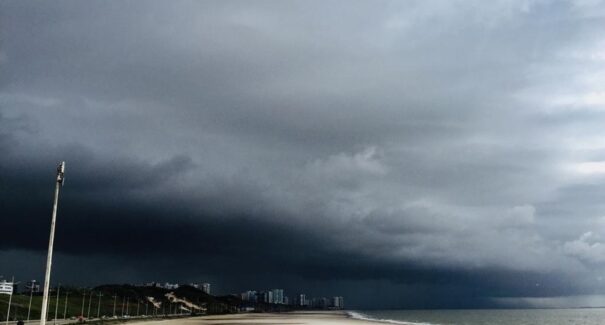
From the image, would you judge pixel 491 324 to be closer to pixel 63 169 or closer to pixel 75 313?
pixel 75 313

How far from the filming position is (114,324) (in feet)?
437

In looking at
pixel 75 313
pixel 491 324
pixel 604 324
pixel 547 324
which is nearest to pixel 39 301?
pixel 75 313

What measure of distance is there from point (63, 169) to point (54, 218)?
12.9 ft

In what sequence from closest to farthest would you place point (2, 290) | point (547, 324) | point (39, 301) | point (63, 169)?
point (63, 169), point (2, 290), point (39, 301), point (547, 324)

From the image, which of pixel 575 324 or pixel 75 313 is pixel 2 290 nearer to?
pixel 75 313

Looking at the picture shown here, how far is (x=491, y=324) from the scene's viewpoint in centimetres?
19425

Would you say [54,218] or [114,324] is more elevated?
[54,218]

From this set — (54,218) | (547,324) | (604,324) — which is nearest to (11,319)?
(54,218)

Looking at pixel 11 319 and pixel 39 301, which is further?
pixel 39 301

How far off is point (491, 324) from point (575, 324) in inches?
1152

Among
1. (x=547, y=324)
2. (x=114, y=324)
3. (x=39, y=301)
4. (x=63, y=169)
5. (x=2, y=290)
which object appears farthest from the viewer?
(x=547, y=324)

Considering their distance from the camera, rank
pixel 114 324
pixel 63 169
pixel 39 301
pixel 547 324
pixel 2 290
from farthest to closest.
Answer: pixel 547 324
pixel 39 301
pixel 114 324
pixel 2 290
pixel 63 169

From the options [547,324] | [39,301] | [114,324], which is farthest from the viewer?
[547,324]

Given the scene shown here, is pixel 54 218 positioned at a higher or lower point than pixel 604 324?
higher
